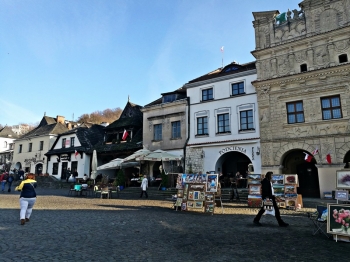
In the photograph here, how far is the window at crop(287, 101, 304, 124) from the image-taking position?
19672 mm

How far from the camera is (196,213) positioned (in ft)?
41.2

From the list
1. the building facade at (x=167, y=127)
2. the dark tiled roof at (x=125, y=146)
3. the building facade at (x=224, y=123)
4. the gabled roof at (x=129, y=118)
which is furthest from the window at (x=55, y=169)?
the building facade at (x=224, y=123)

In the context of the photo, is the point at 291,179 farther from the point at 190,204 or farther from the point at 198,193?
the point at 190,204

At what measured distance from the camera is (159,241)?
23.1 ft

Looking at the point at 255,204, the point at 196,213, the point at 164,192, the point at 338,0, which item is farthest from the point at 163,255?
the point at 338,0

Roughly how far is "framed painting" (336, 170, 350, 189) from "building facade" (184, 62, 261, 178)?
979cm

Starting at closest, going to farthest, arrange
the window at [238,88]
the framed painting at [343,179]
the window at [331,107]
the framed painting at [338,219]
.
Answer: the framed painting at [338,219]
the framed painting at [343,179]
the window at [331,107]
the window at [238,88]

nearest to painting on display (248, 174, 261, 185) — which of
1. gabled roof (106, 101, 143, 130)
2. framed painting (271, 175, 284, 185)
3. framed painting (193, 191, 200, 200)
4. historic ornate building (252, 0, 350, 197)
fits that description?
framed painting (271, 175, 284, 185)

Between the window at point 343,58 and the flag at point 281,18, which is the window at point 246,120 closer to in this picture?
the window at point 343,58

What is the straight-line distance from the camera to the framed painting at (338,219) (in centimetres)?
710

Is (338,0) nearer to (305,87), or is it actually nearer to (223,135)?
(305,87)

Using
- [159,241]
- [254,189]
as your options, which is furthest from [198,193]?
[159,241]

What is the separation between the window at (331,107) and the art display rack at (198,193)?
1088 cm

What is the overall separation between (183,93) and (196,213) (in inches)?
665
